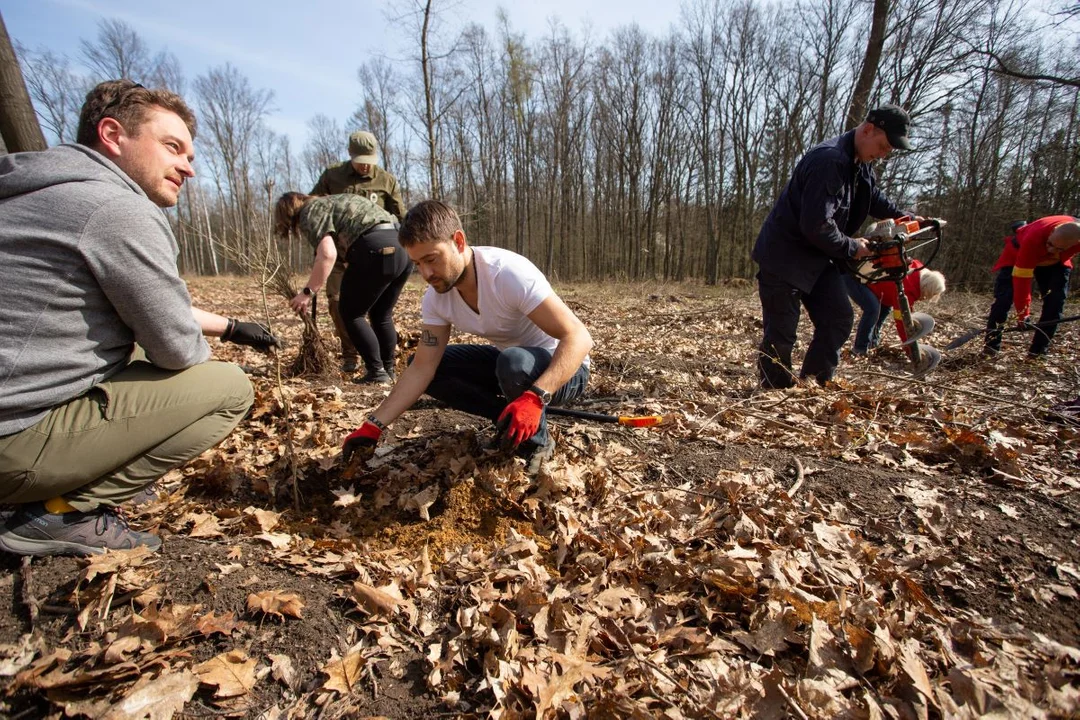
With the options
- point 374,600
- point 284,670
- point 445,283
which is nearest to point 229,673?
point 284,670

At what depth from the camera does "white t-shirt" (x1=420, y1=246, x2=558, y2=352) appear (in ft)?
7.72

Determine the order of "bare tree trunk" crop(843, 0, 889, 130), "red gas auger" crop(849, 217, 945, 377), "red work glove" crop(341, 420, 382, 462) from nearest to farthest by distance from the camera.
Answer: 1. "red work glove" crop(341, 420, 382, 462)
2. "red gas auger" crop(849, 217, 945, 377)
3. "bare tree trunk" crop(843, 0, 889, 130)

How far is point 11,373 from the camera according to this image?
59.8 inches

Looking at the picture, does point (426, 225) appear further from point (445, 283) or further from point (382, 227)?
point (382, 227)

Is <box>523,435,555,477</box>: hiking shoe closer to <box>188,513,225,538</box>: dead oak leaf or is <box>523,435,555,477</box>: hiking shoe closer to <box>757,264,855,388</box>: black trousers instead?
<box>188,513,225,538</box>: dead oak leaf

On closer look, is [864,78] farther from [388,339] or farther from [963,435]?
[388,339]

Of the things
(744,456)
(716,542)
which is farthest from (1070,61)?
(716,542)

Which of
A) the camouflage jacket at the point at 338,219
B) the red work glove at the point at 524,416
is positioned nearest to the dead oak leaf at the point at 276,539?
the red work glove at the point at 524,416

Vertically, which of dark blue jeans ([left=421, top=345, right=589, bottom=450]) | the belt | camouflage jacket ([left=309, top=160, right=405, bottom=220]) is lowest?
dark blue jeans ([left=421, top=345, right=589, bottom=450])

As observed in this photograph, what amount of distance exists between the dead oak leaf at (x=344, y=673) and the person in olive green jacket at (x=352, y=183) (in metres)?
3.54

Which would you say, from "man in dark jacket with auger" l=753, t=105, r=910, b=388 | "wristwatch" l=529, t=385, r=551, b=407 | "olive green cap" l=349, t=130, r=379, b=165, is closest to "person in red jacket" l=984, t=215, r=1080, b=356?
"man in dark jacket with auger" l=753, t=105, r=910, b=388

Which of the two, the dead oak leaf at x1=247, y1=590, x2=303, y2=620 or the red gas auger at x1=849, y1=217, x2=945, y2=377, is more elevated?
the red gas auger at x1=849, y1=217, x2=945, y2=377

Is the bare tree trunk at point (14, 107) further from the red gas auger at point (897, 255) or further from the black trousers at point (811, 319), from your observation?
the red gas auger at point (897, 255)

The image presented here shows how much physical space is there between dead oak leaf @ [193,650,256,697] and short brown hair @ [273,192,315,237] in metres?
3.47
